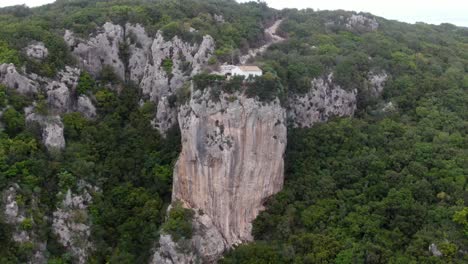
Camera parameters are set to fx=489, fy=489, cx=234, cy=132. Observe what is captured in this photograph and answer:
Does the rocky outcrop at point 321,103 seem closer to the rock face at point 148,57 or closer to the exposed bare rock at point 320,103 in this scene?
the exposed bare rock at point 320,103

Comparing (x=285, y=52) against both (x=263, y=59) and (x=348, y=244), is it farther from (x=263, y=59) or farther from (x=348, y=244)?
(x=348, y=244)

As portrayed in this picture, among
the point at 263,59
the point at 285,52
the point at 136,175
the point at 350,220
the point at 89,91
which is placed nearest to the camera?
the point at 350,220

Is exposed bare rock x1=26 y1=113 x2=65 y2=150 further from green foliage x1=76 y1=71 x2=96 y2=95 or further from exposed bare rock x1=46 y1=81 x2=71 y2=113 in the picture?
green foliage x1=76 y1=71 x2=96 y2=95

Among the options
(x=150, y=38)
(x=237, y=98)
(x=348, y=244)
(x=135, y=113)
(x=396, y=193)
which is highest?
(x=150, y=38)

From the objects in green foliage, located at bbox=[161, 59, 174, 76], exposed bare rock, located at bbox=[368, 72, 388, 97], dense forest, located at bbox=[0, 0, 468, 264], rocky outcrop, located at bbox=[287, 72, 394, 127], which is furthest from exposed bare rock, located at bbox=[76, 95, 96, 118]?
exposed bare rock, located at bbox=[368, 72, 388, 97]

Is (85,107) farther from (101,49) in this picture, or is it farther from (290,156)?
(290,156)

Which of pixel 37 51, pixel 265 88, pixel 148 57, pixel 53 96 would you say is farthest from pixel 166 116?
pixel 37 51

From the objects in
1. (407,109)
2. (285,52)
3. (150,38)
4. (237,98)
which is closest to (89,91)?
(150,38)
